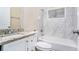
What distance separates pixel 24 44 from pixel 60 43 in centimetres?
44

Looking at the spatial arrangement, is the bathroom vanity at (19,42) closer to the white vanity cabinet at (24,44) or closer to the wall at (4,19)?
the white vanity cabinet at (24,44)

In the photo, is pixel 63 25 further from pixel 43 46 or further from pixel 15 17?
pixel 15 17

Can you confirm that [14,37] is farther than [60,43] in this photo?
No

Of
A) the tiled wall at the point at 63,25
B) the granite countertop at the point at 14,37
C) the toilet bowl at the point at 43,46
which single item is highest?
the tiled wall at the point at 63,25

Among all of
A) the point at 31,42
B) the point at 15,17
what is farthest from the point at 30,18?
the point at 31,42

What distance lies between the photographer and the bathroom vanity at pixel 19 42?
1140 millimetres

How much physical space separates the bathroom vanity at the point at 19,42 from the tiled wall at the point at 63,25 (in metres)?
0.20

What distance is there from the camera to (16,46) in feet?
4.09

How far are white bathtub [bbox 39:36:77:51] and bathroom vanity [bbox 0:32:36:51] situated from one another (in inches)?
5.0

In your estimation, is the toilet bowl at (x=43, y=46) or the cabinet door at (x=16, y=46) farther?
the toilet bowl at (x=43, y=46)

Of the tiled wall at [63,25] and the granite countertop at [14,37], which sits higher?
the tiled wall at [63,25]

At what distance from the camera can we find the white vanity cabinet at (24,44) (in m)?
1.21

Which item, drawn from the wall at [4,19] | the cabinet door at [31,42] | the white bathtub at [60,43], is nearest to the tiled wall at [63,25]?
the white bathtub at [60,43]
